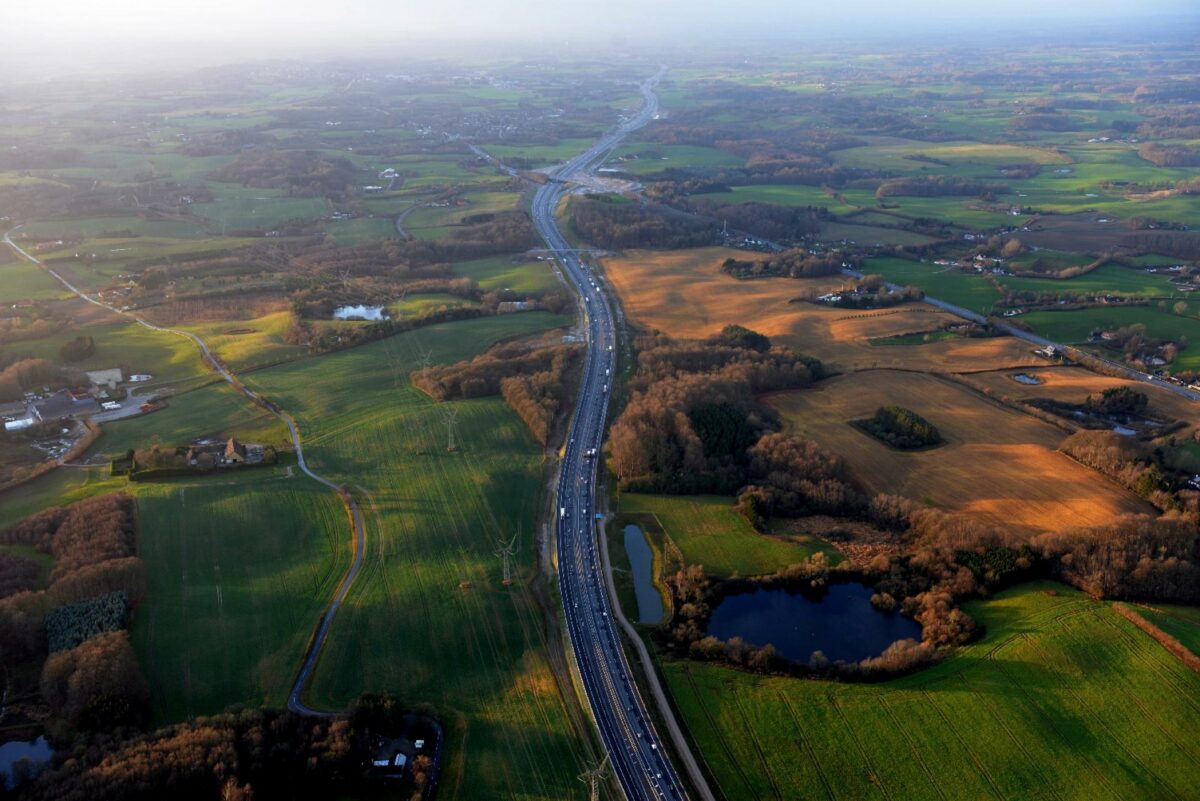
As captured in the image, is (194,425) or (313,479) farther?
(194,425)

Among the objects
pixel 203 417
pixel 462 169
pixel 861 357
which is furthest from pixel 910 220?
pixel 203 417

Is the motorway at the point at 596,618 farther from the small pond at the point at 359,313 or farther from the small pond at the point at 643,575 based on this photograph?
the small pond at the point at 359,313

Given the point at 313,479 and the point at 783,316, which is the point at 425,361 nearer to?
the point at 313,479

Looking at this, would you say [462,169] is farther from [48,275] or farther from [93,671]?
[93,671]

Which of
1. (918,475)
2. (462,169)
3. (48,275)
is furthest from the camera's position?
(462,169)

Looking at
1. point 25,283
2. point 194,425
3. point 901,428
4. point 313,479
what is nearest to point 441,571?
point 313,479
